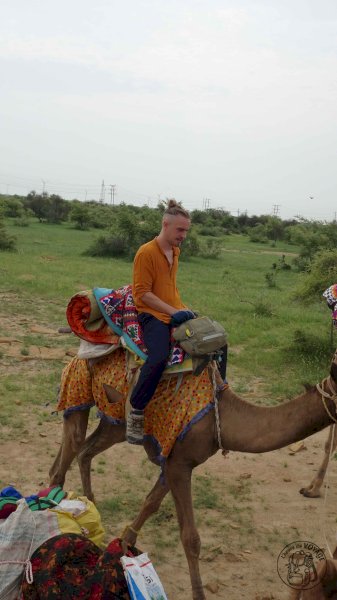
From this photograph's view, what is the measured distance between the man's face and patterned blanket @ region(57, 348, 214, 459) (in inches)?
38.2

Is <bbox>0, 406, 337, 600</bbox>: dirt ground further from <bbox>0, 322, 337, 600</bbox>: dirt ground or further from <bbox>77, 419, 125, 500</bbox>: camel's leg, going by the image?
<bbox>77, 419, 125, 500</bbox>: camel's leg

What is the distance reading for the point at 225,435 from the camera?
4.03m

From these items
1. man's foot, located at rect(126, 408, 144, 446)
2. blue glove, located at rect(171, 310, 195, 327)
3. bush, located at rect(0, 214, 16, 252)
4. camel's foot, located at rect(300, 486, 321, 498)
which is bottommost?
camel's foot, located at rect(300, 486, 321, 498)

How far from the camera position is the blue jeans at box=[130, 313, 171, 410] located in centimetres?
413

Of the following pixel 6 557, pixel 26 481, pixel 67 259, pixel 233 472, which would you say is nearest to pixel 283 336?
pixel 233 472

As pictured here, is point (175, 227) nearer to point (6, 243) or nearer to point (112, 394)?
point (112, 394)

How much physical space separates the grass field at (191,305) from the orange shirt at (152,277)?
1.16 metres

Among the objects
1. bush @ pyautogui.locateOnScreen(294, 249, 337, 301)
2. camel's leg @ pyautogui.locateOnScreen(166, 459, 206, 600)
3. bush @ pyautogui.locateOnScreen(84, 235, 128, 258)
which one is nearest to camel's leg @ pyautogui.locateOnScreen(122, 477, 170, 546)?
camel's leg @ pyautogui.locateOnScreen(166, 459, 206, 600)

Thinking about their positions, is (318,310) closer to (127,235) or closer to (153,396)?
(153,396)

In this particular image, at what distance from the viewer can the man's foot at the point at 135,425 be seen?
4.26m

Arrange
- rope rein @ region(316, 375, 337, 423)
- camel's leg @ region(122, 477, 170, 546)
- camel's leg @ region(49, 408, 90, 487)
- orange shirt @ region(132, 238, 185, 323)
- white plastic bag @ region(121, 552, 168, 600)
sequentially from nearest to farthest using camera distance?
1. white plastic bag @ region(121, 552, 168, 600)
2. rope rein @ region(316, 375, 337, 423)
3. orange shirt @ region(132, 238, 185, 323)
4. camel's leg @ region(122, 477, 170, 546)
5. camel's leg @ region(49, 408, 90, 487)

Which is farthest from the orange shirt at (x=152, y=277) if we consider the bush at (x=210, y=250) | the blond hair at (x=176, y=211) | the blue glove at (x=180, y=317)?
the bush at (x=210, y=250)

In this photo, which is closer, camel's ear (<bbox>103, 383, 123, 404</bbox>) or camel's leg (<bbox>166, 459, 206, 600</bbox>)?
camel's leg (<bbox>166, 459, 206, 600</bbox>)

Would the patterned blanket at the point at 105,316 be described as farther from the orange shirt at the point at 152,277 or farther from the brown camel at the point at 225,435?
the brown camel at the point at 225,435
